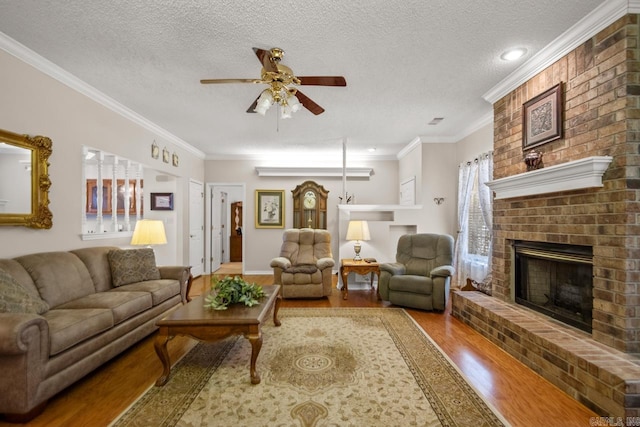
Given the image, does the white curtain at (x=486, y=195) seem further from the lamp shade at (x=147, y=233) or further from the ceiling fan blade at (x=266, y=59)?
the lamp shade at (x=147, y=233)

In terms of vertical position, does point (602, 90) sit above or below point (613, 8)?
below

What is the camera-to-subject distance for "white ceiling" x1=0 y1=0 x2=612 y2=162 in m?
2.06

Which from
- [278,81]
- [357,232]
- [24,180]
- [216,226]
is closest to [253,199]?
[216,226]

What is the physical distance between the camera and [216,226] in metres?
7.03

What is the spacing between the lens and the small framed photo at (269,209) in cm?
662

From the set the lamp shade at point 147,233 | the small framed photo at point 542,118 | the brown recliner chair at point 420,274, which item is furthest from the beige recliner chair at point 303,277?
the small framed photo at point 542,118

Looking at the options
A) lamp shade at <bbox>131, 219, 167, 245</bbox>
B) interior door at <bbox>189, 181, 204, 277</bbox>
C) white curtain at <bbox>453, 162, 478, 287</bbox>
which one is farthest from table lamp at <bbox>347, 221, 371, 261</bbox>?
interior door at <bbox>189, 181, 204, 277</bbox>

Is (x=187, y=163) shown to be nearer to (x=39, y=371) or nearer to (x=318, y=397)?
(x=39, y=371)

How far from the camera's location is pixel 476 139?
4.59 metres

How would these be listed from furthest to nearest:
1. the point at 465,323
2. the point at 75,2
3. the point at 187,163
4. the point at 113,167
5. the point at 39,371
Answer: the point at 187,163 → the point at 113,167 → the point at 465,323 → the point at 75,2 → the point at 39,371


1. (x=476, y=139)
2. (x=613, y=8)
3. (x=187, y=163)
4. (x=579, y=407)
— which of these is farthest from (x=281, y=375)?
(x=187, y=163)

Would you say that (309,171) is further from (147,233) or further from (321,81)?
(321,81)

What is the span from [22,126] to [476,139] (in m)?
5.36

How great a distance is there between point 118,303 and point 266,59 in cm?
236
